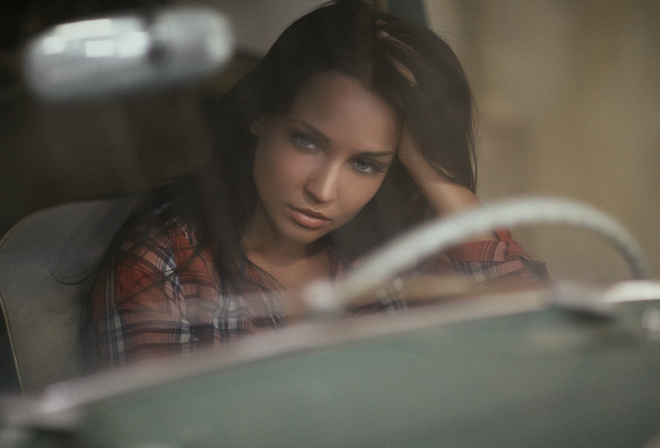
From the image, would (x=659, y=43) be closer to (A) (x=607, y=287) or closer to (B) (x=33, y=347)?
(A) (x=607, y=287)

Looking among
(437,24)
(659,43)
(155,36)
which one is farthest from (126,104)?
(659,43)

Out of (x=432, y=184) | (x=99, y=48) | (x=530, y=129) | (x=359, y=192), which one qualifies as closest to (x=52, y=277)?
(x=99, y=48)

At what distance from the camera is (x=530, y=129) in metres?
0.98

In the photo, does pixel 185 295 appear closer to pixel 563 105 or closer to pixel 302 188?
pixel 302 188

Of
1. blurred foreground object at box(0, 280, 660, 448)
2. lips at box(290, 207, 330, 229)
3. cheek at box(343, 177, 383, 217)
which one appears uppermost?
cheek at box(343, 177, 383, 217)

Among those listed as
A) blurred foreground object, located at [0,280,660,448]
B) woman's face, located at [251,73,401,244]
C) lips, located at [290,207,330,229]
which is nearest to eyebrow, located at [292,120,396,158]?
woman's face, located at [251,73,401,244]

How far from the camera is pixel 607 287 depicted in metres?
0.86

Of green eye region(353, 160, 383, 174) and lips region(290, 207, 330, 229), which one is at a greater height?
green eye region(353, 160, 383, 174)

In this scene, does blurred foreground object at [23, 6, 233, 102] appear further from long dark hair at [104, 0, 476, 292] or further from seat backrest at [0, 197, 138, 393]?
seat backrest at [0, 197, 138, 393]

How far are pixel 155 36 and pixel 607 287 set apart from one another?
66 cm

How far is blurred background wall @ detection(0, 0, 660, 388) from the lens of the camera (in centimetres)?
92

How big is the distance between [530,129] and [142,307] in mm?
627

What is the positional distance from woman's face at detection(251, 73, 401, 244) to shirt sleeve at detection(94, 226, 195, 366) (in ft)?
0.59

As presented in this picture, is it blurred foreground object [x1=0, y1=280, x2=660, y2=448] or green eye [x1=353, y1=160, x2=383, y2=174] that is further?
green eye [x1=353, y1=160, x2=383, y2=174]
